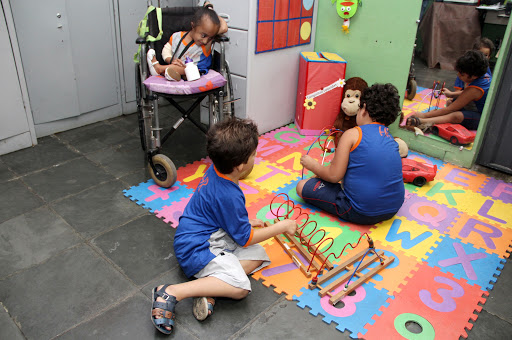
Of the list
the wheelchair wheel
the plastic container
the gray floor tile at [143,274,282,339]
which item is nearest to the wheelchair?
the wheelchair wheel

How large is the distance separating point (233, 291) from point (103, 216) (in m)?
1.16

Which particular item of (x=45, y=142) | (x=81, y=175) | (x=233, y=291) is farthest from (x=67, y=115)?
(x=233, y=291)

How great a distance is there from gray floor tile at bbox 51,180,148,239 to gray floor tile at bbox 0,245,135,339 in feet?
0.85

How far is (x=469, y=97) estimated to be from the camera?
3.52 m

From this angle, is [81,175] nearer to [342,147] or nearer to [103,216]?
[103,216]

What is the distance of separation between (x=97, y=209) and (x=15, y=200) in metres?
0.57

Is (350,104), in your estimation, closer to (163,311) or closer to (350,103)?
(350,103)

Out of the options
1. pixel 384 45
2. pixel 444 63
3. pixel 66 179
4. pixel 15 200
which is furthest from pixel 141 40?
pixel 444 63

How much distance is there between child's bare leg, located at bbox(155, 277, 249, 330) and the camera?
1929 millimetres

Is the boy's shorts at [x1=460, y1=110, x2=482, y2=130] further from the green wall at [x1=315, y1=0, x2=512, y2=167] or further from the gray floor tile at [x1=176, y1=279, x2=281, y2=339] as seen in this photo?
the gray floor tile at [x1=176, y1=279, x2=281, y2=339]

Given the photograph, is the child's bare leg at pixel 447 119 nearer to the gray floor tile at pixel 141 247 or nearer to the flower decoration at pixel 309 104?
the flower decoration at pixel 309 104

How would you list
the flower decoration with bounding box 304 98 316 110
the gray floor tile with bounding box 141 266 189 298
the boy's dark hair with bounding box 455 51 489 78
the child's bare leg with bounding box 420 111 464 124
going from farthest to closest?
the flower decoration with bounding box 304 98 316 110 < the child's bare leg with bounding box 420 111 464 124 < the boy's dark hair with bounding box 455 51 489 78 < the gray floor tile with bounding box 141 266 189 298

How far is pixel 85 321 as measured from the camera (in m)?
1.95

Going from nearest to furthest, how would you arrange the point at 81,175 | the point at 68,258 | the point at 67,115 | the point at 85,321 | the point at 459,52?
the point at 85,321 < the point at 68,258 < the point at 81,175 < the point at 459,52 < the point at 67,115
